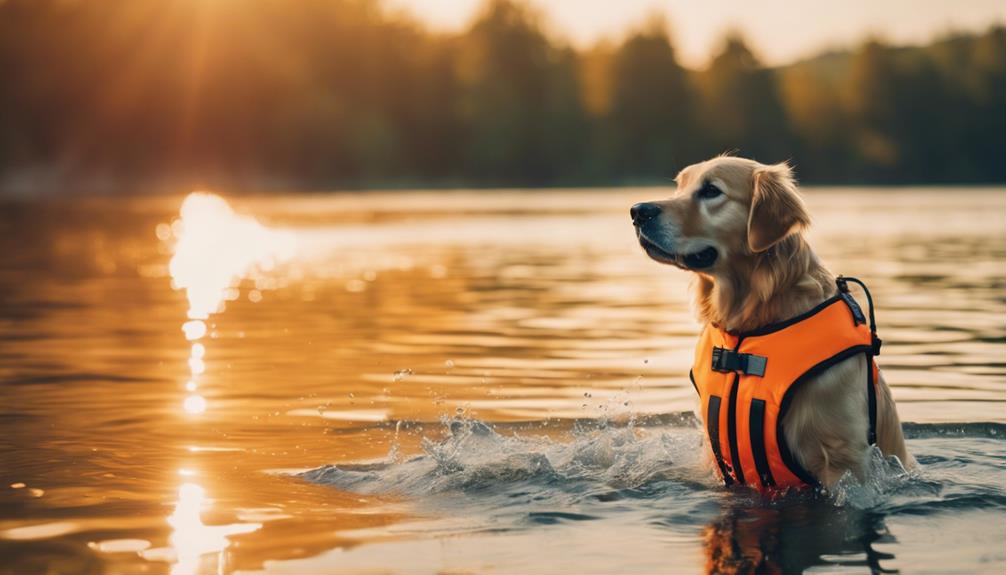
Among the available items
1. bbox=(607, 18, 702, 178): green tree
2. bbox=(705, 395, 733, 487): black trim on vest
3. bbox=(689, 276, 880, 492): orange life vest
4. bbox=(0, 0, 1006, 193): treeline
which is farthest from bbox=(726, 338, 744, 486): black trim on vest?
bbox=(607, 18, 702, 178): green tree

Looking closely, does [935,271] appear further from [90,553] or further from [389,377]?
[90,553]

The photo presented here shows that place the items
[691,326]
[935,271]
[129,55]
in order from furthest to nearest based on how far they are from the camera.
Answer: [129,55] < [935,271] < [691,326]

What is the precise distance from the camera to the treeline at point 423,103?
9681cm

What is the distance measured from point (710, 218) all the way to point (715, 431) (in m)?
1.09

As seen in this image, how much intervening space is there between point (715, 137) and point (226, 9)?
5122cm

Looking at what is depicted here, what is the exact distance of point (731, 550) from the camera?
19.3 feet

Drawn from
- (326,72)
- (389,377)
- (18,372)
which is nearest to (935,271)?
(389,377)

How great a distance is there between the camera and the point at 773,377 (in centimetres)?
654

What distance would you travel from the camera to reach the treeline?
96.8 meters

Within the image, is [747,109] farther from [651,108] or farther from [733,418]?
[733,418]

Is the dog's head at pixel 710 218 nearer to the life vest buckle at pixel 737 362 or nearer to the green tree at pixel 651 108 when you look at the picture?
the life vest buckle at pixel 737 362

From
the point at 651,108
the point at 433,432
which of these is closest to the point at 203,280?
the point at 433,432

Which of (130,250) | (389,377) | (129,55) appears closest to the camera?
(389,377)

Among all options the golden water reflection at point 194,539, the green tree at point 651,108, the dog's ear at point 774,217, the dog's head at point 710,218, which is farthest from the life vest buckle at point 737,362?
the green tree at point 651,108
